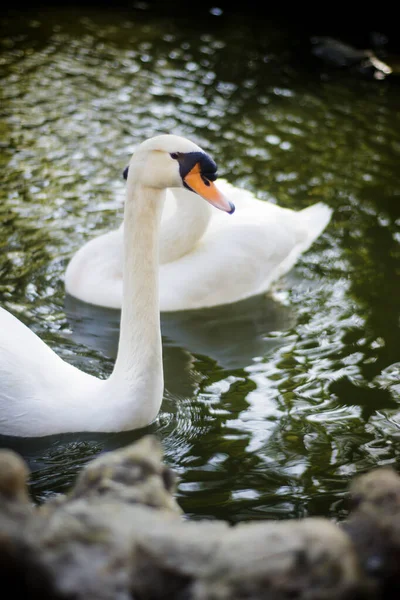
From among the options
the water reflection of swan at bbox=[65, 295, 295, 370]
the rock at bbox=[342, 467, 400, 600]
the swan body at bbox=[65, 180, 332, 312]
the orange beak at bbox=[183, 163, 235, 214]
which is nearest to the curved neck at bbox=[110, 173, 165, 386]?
the orange beak at bbox=[183, 163, 235, 214]

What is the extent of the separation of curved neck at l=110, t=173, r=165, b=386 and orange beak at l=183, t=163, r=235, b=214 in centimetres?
14

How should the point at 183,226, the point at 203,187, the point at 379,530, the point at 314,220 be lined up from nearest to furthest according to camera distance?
the point at 379,530
the point at 203,187
the point at 183,226
the point at 314,220

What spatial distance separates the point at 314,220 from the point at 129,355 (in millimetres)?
2847

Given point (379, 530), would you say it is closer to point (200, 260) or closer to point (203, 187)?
point (203, 187)

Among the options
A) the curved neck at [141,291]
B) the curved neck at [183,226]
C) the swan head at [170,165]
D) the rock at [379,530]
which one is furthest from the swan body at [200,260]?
the rock at [379,530]

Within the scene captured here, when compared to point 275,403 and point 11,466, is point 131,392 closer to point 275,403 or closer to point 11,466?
point 275,403

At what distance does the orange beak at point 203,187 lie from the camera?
3.97m

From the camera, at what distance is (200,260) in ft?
19.4

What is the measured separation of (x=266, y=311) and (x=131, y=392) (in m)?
2.04

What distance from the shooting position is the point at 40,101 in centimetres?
913

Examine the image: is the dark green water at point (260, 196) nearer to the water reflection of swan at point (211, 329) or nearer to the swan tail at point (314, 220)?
the water reflection of swan at point (211, 329)

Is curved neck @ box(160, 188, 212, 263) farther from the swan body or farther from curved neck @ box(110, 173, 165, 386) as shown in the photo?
curved neck @ box(110, 173, 165, 386)

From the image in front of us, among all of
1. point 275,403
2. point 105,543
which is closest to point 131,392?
point 275,403

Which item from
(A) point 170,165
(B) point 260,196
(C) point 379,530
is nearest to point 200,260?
(B) point 260,196
